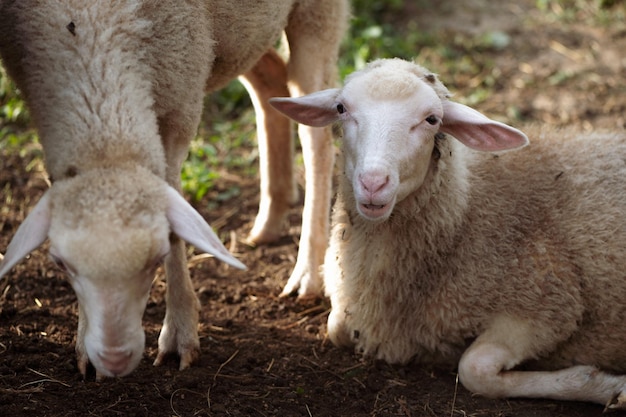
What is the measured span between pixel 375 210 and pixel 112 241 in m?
1.09

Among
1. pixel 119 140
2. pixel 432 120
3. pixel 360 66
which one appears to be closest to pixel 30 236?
pixel 119 140

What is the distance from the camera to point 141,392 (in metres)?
3.51

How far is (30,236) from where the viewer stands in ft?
9.35

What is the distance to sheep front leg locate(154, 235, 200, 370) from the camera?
3838 mm

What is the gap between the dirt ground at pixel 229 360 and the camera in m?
3.48

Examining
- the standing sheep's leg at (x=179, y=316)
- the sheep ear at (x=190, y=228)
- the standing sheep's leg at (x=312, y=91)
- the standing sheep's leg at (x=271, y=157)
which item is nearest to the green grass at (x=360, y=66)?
the standing sheep's leg at (x=271, y=157)

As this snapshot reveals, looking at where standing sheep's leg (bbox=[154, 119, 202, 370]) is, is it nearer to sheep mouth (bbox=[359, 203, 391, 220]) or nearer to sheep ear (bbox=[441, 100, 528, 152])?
sheep mouth (bbox=[359, 203, 391, 220])

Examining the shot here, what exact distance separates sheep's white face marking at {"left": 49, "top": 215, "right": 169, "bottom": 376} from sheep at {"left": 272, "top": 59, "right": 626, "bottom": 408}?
1.10 metres

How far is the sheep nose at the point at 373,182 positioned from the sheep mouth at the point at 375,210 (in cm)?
9

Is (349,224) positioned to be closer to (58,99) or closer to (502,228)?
(502,228)

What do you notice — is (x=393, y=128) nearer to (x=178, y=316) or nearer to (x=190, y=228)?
(x=190, y=228)

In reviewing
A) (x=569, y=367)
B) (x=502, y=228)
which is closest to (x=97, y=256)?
(x=502, y=228)

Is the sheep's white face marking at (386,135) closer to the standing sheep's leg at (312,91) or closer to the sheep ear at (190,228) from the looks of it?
the sheep ear at (190,228)

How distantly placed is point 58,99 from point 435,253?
1.77 m
